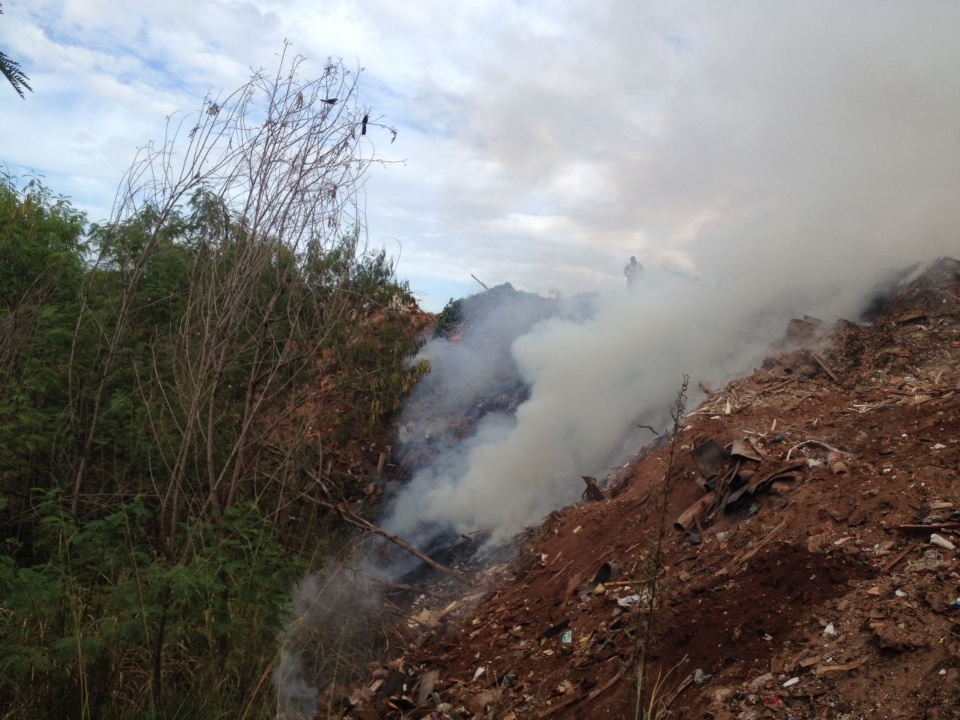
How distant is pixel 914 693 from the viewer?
3.23 metres

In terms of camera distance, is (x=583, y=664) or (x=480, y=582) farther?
(x=480, y=582)

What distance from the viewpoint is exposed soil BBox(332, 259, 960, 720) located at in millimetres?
3602

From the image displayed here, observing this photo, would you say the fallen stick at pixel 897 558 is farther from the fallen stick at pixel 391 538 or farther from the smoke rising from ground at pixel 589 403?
the smoke rising from ground at pixel 589 403

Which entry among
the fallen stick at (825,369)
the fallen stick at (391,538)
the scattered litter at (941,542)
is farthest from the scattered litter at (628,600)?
the fallen stick at (825,369)

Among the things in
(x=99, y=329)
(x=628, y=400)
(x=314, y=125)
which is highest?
(x=314, y=125)

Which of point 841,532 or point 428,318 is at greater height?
point 428,318

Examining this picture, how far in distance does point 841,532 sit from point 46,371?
5.94m

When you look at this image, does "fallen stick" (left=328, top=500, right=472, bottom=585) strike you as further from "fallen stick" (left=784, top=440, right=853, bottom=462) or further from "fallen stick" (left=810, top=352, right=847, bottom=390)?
"fallen stick" (left=810, top=352, right=847, bottom=390)

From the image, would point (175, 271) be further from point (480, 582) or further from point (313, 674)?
point (480, 582)

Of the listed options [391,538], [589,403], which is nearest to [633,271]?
[589,403]

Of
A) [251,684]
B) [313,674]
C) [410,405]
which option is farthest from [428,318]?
[251,684]

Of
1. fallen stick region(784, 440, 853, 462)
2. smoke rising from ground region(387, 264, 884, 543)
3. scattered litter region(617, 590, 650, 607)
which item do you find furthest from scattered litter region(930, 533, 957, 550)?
smoke rising from ground region(387, 264, 884, 543)

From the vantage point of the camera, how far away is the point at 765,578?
453 centimetres

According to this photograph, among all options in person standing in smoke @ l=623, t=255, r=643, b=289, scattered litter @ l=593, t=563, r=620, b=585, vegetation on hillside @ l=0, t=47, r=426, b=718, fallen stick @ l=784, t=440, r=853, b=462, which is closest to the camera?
vegetation on hillside @ l=0, t=47, r=426, b=718
